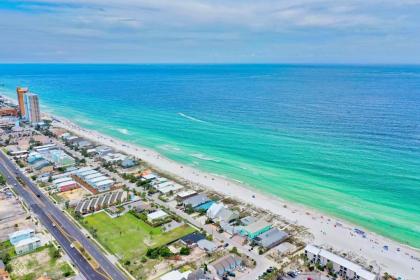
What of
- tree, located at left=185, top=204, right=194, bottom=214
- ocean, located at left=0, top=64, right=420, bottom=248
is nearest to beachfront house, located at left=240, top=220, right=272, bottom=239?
tree, located at left=185, top=204, right=194, bottom=214

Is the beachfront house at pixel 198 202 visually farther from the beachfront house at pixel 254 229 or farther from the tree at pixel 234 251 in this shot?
the tree at pixel 234 251

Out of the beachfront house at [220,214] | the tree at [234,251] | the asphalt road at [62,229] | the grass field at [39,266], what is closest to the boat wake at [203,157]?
the beachfront house at [220,214]

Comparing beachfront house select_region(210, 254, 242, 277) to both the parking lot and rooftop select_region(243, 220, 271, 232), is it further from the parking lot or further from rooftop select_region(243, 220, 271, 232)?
the parking lot

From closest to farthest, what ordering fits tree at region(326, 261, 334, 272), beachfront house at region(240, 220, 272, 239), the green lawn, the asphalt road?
1. the asphalt road
2. tree at region(326, 261, 334, 272)
3. the green lawn
4. beachfront house at region(240, 220, 272, 239)

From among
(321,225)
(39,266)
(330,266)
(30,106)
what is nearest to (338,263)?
(330,266)

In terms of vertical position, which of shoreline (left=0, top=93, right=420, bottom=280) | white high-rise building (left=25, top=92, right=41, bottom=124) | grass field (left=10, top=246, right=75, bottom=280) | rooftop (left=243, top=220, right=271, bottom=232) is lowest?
grass field (left=10, top=246, right=75, bottom=280)

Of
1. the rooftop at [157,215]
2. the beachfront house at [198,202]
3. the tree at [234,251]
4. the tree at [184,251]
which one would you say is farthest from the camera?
the beachfront house at [198,202]

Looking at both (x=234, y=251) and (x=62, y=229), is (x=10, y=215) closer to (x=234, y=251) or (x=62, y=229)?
(x=62, y=229)
